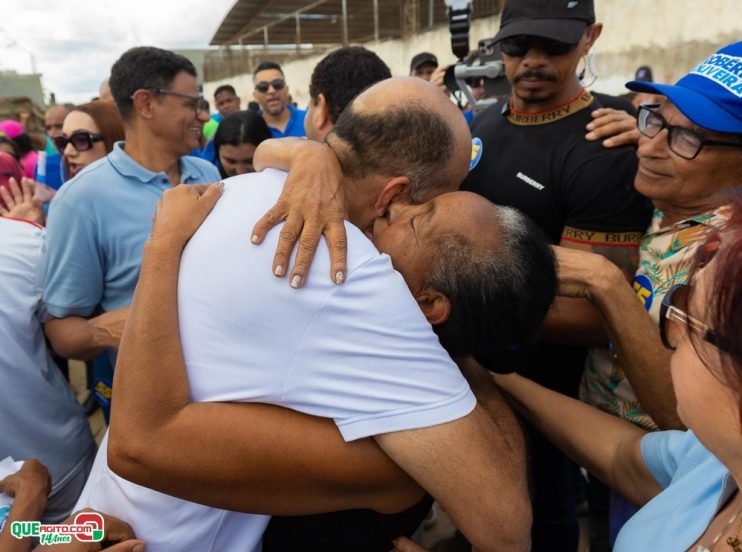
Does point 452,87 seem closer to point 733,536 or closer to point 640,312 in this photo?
point 640,312

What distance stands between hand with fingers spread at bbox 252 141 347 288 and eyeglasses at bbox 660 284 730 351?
642 millimetres

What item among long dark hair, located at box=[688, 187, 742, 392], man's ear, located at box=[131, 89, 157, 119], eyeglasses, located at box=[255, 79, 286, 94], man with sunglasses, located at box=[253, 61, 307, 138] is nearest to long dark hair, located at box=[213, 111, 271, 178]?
man's ear, located at box=[131, 89, 157, 119]

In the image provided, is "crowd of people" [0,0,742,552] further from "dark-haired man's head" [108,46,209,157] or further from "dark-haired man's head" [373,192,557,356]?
"dark-haired man's head" [108,46,209,157]

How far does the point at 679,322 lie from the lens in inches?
37.5

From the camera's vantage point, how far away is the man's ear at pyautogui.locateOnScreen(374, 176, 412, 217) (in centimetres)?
145

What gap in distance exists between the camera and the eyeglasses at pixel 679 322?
2.75ft

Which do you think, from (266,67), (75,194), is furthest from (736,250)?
(266,67)

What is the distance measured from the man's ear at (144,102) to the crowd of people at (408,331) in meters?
0.78

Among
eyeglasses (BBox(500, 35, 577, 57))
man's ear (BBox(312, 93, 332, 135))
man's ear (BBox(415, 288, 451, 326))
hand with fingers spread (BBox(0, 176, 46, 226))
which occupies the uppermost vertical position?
eyeglasses (BBox(500, 35, 577, 57))

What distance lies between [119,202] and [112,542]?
168 centimetres

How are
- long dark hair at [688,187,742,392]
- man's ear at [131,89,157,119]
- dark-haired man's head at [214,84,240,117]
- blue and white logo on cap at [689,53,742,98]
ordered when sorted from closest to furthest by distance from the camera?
long dark hair at [688,187,742,392] → blue and white logo on cap at [689,53,742,98] → man's ear at [131,89,157,119] → dark-haired man's head at [214,84,240,117]

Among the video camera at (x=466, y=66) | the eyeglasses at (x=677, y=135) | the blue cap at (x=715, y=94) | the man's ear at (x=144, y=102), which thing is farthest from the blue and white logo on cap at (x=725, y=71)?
the man's ear at (x=144, y=102)

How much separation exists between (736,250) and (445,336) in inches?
26.6

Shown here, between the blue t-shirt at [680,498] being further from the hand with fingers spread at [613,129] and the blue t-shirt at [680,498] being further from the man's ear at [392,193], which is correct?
the hand with fingers spread at [613,129]
